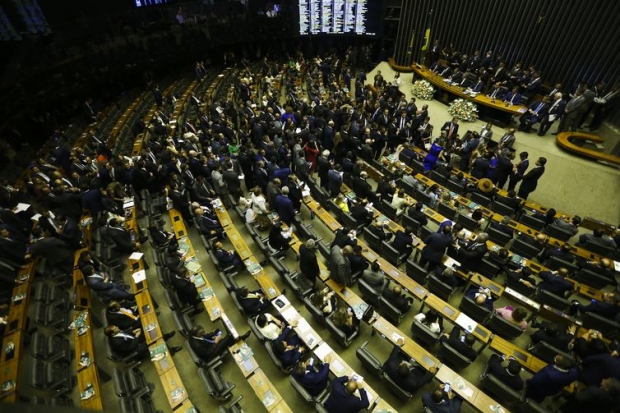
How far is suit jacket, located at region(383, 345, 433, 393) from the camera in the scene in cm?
532

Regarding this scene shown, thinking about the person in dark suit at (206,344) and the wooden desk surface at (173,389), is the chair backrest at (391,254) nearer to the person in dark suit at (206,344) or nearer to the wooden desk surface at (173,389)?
the person in dark suit at (206,344)

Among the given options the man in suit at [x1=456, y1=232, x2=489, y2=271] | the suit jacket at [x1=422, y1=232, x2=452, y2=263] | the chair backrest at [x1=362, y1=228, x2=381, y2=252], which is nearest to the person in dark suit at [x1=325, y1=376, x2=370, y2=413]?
the suit jacket at [x1=422, y1=232, x2=452, y2=263]

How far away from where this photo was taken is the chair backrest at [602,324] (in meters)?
6.02

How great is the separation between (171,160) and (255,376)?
7.22 metres

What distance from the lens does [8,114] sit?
12680 millimetres

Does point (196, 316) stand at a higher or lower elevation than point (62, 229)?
lower

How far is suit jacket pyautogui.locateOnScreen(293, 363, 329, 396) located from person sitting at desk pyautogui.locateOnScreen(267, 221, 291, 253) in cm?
317

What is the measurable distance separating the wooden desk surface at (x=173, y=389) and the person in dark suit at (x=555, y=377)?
5.65 metres

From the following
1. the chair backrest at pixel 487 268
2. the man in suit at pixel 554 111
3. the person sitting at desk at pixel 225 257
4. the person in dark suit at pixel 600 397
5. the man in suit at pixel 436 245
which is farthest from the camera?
the man in suit at pixel 554 111

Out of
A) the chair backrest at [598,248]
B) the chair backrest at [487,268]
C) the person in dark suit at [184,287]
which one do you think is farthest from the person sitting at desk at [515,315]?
the person in dark suit at [184,287]

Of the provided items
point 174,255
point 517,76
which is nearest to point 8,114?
point 174,255

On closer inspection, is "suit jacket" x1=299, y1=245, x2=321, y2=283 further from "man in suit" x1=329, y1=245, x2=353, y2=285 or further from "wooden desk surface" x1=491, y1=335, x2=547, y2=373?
"wooden desk surface" x1=491, y1=335, x2=547, y2=373

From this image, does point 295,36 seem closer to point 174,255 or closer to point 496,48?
point 496,48

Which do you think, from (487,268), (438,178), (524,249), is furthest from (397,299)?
(438,178)
